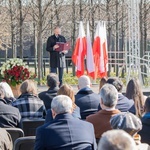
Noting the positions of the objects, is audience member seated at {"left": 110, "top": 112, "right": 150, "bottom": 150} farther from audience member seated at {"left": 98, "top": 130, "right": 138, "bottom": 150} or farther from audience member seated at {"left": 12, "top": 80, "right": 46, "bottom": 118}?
audience member seated at {"left": 12, "top": 80, "right": 46, "bottom": 118}

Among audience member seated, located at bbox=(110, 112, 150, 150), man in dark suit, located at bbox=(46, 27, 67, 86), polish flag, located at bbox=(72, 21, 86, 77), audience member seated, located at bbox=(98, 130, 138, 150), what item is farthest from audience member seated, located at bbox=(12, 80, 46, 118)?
polish flag, located at bbox=(72, 21, 86, 77)

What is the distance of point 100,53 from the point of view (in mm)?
19250

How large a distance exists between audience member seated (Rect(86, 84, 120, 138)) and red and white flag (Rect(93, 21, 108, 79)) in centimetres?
1314

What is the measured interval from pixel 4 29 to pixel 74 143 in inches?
990

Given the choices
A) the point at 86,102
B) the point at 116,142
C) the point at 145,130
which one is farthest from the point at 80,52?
the point at 116,142

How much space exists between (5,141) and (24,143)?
228 mm

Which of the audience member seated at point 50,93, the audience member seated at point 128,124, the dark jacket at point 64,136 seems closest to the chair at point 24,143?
the dark jacket at point 64,136

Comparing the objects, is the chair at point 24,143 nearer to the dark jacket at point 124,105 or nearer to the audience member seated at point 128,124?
the audience member seated at point 128,124

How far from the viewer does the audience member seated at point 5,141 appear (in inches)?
204

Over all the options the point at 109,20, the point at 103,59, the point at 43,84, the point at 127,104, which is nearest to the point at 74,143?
the point at 127,104

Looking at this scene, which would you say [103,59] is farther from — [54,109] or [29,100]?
[54,109]

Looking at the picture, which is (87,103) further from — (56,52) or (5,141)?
(56,52)

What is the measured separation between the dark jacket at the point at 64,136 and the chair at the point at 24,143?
0.28 metres

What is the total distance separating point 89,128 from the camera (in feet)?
16.6
